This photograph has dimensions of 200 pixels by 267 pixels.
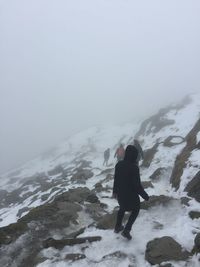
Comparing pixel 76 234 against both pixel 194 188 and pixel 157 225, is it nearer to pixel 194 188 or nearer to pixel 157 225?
pixel 157 225

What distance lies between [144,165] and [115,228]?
57.2 ft

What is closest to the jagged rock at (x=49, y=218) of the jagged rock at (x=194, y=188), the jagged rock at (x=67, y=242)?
the jagged rock at (x=67, y=242)

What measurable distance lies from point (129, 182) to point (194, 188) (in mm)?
6183

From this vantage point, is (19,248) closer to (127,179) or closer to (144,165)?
(127,179)

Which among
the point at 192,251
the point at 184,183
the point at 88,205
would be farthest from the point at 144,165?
the point at 192,251

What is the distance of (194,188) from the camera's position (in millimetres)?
16266

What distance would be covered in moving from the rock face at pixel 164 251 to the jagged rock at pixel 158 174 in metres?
11.8

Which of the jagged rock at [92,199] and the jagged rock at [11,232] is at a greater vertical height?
the jagged rock at [11,232]

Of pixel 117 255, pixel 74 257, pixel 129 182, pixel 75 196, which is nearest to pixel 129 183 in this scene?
pixel 129 182

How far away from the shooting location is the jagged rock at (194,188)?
15.6m

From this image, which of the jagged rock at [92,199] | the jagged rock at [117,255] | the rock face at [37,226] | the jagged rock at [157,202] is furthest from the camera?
the jagged rock at [92,199]

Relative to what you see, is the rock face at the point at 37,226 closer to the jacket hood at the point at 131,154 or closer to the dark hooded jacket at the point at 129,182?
the dark hooded jacket at the point at 129,182

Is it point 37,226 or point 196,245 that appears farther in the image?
point 37,226

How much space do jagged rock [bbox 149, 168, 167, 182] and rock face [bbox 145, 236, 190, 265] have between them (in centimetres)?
1180
